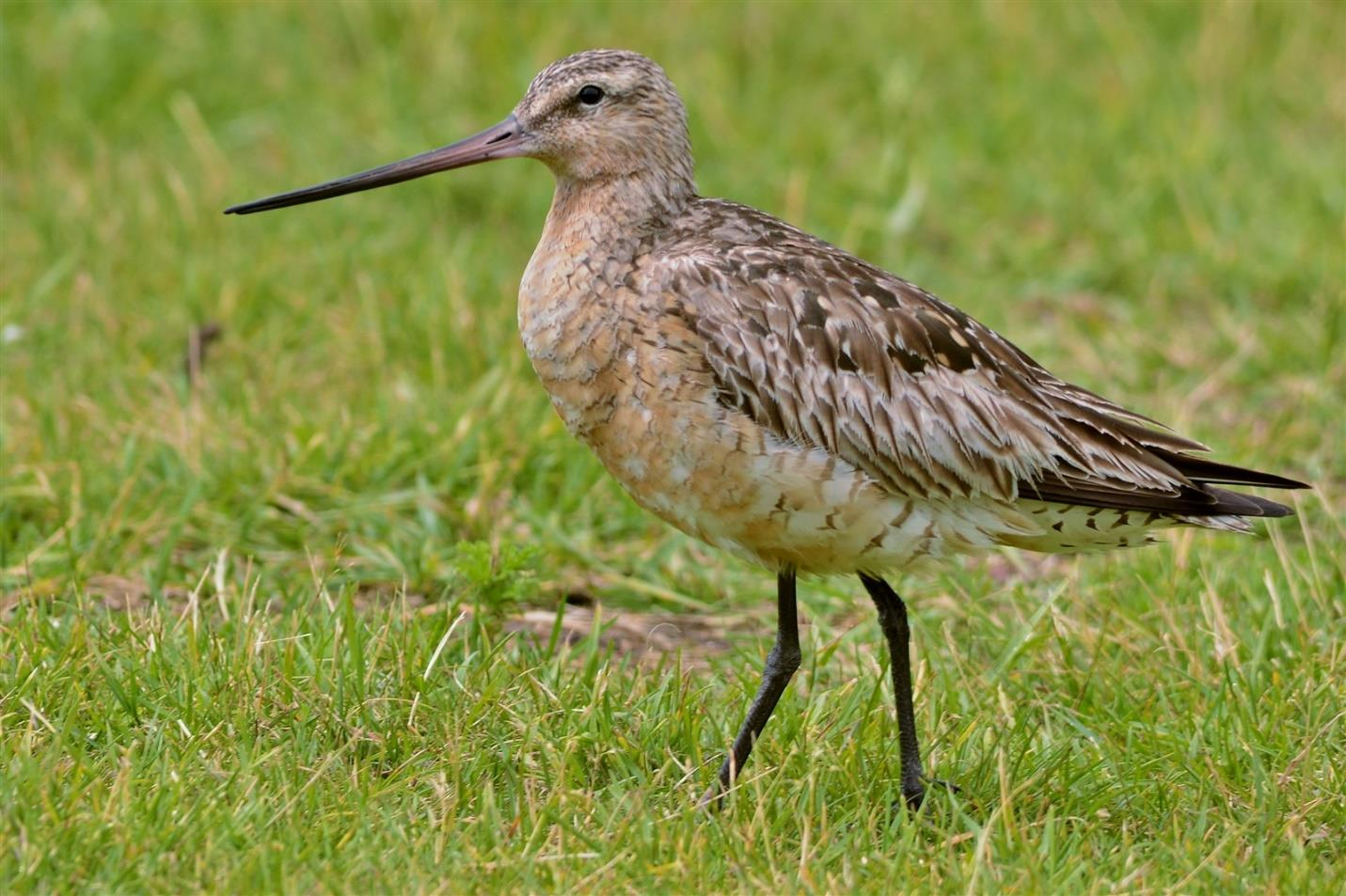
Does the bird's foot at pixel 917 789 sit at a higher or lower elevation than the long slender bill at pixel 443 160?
lower

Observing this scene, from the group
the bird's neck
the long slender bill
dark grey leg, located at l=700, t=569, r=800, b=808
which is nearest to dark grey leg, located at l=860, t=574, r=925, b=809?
dark grey leg, located at l=700, t=569, r=800, b=808

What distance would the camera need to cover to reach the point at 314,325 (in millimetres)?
7172

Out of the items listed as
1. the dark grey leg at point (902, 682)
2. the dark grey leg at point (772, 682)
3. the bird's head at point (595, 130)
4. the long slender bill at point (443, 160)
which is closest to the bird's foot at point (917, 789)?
the dark grey leg at point (902, 682)

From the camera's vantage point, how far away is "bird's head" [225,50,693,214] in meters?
4.84

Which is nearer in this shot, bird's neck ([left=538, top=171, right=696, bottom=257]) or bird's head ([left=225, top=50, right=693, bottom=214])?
bird's neck ([left=538, top=171, right=696, bottom=257])

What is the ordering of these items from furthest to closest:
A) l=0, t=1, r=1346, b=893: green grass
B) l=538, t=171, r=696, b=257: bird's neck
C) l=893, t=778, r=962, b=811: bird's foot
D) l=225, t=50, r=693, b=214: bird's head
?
l=225, t=50, r=693, b=214: bird's head
l=538, t=171, r=696, b=257: bird's neck
l=893, t=778, r=962, b=811: bird's foot
l=0, t=1, r=1346, b=893: green grass

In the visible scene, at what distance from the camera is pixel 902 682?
4.55 metres

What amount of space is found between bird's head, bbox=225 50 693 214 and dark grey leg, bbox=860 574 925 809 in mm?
1125

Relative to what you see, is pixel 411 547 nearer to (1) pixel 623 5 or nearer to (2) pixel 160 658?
(2) pixel 160 658

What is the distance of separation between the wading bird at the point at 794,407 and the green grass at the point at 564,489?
448mm

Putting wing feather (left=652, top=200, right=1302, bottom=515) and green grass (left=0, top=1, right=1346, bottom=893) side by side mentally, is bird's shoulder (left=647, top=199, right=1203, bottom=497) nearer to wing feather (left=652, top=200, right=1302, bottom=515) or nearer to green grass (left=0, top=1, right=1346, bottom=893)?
wing feather (left=652, top=200, right=1302, bottom=515)

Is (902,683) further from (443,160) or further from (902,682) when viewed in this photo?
(443,160)

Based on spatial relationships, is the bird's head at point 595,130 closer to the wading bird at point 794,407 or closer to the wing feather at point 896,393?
the wading bird at point 794,407

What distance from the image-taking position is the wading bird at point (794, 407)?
4395mm
